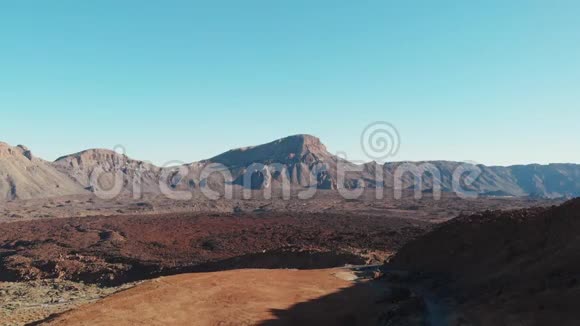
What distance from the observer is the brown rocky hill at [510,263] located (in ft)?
56.5

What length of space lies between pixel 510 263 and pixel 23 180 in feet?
636

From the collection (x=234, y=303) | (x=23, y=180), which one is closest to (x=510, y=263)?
(x=234, y=303)

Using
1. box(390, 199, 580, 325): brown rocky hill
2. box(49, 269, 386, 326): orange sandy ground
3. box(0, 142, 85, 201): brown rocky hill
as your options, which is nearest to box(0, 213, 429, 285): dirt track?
box(390, 199, 580, 325): brown rocky hill

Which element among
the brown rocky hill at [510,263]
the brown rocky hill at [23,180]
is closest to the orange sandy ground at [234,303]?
the brown rocky hill at [510,263]

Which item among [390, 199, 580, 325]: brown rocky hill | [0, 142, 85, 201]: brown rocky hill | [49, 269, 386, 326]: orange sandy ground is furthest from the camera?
[0, 142, 85, 201]: brown rocky hill

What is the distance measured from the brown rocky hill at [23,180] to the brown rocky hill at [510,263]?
555ft

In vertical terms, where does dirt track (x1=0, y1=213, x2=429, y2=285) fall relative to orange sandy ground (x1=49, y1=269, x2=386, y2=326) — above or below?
below

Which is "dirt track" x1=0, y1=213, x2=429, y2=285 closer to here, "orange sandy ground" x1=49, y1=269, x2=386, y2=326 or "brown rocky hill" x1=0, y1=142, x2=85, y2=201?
"orange sandy ground" x1=49, y1=269, x2=386, y2=326

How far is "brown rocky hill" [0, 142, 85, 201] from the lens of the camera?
170000 mm

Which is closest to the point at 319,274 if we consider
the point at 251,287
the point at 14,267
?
the point at 251,287

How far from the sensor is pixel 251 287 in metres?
28.8

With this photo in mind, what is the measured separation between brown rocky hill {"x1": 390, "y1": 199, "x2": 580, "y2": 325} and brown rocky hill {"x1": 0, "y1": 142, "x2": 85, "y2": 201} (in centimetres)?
16929

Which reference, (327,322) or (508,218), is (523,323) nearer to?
(327,322)

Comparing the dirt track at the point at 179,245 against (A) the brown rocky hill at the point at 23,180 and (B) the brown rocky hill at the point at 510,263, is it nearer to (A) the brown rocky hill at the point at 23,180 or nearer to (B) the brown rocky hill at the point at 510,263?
(B) the brown rocky hill at the point at 510,263
